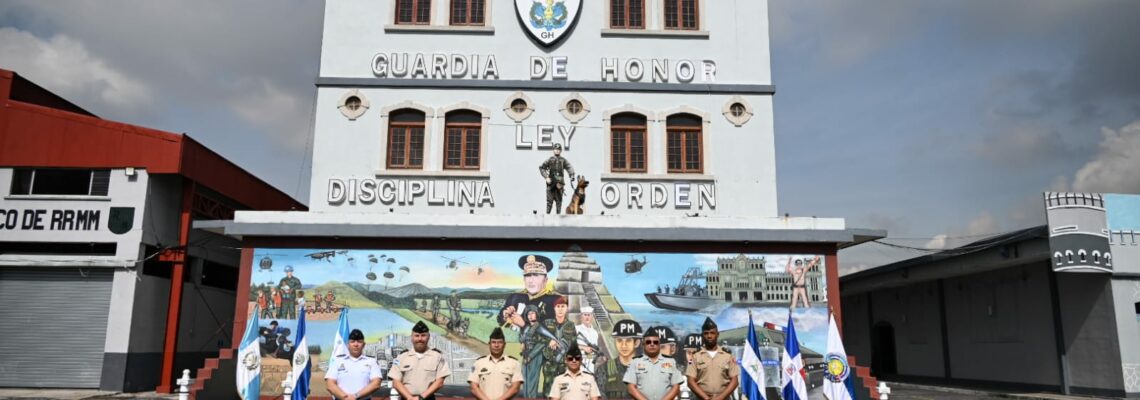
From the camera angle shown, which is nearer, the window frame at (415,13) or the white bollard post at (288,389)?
the white bollard post at (288,389)

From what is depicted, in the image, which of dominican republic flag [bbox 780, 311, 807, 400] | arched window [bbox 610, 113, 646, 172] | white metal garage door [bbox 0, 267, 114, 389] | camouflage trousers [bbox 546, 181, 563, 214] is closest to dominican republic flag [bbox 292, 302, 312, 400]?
camouflage trousers [bbox 546, 181, 563, 214]

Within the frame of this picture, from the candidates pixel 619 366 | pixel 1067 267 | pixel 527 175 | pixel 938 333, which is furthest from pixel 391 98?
pixel 938 333

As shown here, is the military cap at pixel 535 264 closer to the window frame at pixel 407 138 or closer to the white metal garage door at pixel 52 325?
the window frame at pixel 407 138

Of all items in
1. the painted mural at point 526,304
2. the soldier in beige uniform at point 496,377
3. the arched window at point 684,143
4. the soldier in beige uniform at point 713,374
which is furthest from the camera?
the arched window at point 684,143

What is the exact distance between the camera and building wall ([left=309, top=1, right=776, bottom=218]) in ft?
60.6

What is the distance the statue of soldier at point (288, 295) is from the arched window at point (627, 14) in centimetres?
918

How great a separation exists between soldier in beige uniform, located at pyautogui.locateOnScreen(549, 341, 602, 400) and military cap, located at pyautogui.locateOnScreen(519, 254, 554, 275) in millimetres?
7662

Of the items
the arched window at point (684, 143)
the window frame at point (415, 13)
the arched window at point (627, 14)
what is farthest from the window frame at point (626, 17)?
the window frame at point (415, 13)

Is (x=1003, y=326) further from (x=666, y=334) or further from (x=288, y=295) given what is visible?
(x=288, y=295)

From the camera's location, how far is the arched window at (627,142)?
18.9m

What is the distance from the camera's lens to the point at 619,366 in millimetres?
16469

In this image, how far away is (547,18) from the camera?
19328mm

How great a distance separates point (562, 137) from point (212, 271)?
41.6 ft

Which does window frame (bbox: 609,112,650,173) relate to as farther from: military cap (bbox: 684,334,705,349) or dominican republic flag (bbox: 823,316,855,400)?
dominican republic flag (bbox: 823,316,855,400)
